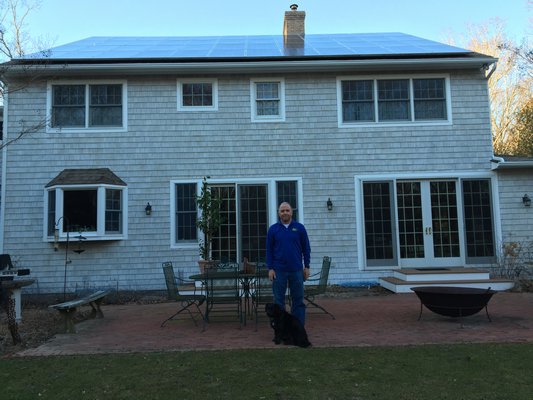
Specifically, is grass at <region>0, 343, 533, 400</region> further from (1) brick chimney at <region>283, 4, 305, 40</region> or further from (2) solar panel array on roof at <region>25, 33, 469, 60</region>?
(1) brick chimney at <region>283, 4, 305, 40</region>

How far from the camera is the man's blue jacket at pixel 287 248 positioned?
5758 mm

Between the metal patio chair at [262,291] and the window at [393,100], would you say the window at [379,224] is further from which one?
the metal patio chair at [262,291]

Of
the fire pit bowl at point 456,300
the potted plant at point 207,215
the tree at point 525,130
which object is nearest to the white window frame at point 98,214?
the potted plant at point 207,215

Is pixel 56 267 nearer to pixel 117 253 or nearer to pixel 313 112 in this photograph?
pixel 117 253

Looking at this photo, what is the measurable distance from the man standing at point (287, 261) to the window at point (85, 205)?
5.99 meters

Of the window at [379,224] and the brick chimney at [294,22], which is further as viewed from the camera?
the brick chimney at [294,22]

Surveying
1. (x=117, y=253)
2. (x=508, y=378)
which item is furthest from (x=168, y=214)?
(x=508, y=378)

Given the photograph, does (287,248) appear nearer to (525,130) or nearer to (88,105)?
(88,105)

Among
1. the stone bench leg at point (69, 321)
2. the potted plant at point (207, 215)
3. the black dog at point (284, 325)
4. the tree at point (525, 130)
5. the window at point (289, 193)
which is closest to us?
the black dog at point (284, 325)

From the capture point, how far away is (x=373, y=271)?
10.9 m

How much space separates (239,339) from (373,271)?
5.69 m

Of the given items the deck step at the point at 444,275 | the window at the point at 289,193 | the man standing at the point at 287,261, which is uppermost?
the window at the point at 289,193

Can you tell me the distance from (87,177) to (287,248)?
670cm

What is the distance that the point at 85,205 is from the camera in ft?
34.7
